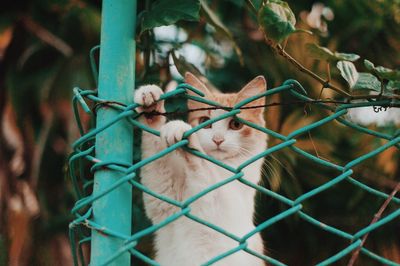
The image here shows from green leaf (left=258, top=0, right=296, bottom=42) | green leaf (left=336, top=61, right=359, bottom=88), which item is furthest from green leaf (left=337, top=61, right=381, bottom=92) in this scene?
green leaf (left=258, top=0, right=296, bottom=42)

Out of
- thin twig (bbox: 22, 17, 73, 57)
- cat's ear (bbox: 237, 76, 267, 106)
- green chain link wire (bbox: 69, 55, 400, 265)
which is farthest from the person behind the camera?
thin twig (bbox: 22, 17, 73, 57)

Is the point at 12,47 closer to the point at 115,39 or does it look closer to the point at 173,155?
the point at 173,155

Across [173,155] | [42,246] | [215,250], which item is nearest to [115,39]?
[173,155]

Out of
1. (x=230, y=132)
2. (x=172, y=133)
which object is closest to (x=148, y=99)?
(x=172, y=133)

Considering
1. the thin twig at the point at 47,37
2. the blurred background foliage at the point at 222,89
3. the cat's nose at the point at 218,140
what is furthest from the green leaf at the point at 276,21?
the thin twig at the point at 47,37

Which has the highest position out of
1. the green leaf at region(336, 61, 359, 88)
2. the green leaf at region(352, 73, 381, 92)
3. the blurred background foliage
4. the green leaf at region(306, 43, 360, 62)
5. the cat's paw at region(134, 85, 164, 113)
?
the green leaf at region(306, 43, 360, 62)

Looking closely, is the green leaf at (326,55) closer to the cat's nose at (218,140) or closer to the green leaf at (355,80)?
the green leaf at (355,80)

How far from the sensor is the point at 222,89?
3.67 meters

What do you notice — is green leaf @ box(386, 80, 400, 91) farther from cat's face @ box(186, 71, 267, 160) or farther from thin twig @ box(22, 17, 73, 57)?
thin twig @ box(22, 17, 73, 57)

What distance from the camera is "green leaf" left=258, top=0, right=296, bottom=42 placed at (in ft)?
4.07

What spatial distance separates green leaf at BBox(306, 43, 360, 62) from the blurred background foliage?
4.59ft

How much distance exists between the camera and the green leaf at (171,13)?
1.46 m

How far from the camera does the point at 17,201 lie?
11.5 feet

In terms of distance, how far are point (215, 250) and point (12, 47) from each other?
2.26 metres
